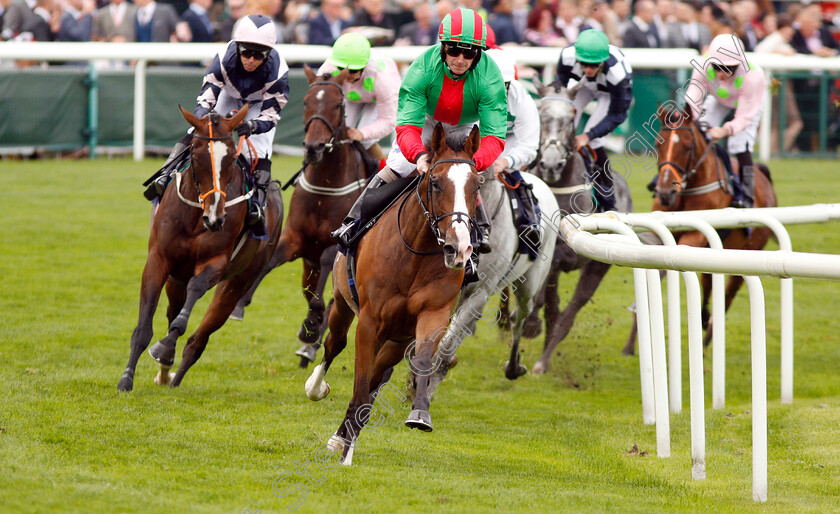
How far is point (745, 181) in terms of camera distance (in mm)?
10133

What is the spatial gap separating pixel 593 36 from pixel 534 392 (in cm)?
286

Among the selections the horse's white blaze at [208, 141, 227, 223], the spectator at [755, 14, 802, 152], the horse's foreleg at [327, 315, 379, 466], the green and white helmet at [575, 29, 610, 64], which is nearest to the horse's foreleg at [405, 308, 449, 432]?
the horse's foreleg at [327, 315, 379, 466]

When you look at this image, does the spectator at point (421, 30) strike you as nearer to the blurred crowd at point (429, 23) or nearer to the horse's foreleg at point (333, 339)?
the blurred crowd at point (429, 23)

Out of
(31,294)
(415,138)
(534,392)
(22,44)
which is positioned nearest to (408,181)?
(415,138)

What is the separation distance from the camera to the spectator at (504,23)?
58.0ft

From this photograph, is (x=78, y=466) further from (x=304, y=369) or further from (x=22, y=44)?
(x=22, y=44)

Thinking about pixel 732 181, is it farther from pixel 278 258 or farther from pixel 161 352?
pixel 161 352

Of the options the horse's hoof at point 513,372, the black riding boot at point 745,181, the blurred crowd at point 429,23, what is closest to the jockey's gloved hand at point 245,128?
the horse's hoof at point 513,372

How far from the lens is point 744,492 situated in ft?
16.4

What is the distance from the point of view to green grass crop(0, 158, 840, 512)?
480 centimetres

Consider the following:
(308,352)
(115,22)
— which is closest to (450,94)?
(308,352)

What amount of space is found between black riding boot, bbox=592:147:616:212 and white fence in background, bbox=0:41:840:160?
6040 millimetres

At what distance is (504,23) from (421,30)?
4.29 feet

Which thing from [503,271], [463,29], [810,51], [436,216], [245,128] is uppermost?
[463,29]
